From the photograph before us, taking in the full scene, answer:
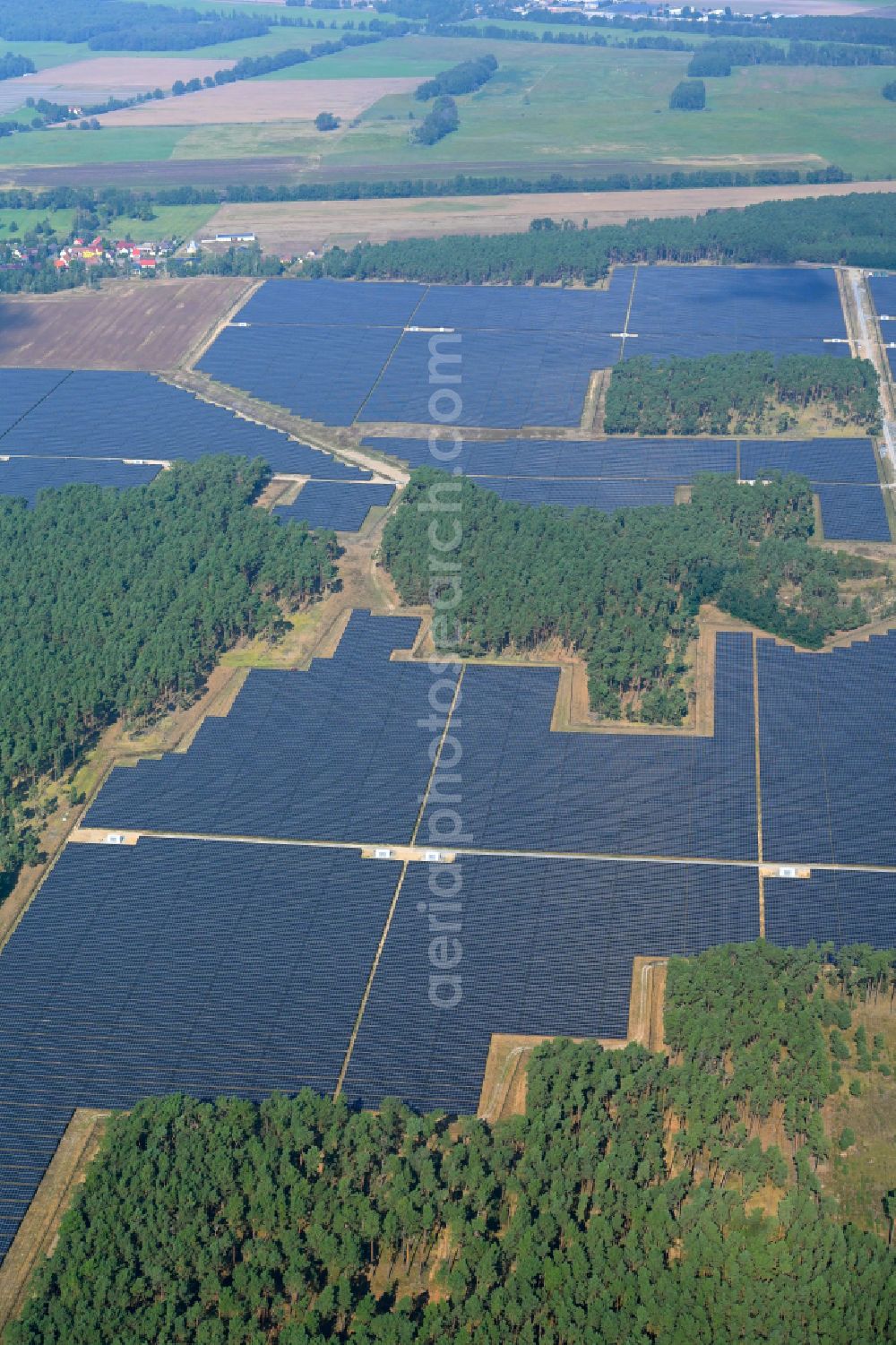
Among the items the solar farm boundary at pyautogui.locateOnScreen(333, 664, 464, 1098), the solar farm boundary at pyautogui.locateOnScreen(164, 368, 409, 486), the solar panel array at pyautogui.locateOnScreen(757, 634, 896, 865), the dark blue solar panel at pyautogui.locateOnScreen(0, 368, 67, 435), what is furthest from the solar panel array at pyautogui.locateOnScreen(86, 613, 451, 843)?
the dark blue solar panel at pyautogui.locateOnScreen(0, 368, 67, 435)

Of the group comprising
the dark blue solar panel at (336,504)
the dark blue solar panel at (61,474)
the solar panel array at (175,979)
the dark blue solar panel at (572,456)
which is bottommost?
the solar panel array at (175,979)

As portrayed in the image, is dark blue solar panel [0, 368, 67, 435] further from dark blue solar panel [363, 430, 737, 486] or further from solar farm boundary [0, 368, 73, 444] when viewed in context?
dark blue solar panel [363, 430, 737, 486]

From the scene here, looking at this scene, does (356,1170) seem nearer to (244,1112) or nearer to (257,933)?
(244,1112)

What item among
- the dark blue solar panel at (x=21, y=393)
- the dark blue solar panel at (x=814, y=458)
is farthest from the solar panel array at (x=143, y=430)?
the dark blue solar panel at (x=814, y=458)

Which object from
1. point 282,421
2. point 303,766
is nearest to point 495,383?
point 282,421

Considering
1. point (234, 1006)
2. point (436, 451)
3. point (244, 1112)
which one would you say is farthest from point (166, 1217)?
point (436, 451)

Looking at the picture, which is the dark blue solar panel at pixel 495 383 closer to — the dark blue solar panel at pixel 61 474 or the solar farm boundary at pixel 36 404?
the dark blue solar panel at pixel 61 474
